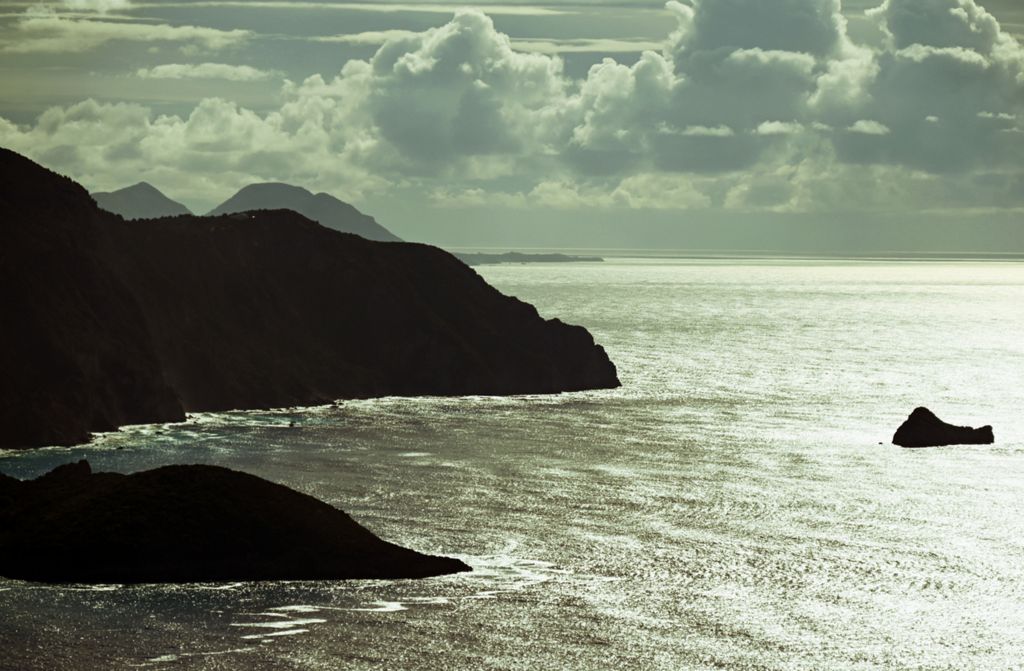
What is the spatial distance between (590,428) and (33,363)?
171 ft

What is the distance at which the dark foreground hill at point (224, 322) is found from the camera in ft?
453

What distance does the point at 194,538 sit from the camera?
8162cm

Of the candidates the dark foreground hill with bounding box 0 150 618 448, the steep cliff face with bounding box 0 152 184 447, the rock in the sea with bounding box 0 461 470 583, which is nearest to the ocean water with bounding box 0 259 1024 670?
the rock in the sea with bounding box 0 461 470 583

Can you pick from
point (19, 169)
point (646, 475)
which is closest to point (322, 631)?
point (646, 475)

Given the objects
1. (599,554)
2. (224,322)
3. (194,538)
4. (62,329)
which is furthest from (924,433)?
(62,329)

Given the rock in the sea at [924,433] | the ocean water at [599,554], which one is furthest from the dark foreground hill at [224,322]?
the rock in the sea at [924,433]

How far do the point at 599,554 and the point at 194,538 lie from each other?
22.7 metres

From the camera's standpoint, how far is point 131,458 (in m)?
119

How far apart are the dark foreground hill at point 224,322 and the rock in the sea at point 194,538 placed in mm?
46222

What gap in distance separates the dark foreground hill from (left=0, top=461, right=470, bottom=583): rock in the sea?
46.2 metres

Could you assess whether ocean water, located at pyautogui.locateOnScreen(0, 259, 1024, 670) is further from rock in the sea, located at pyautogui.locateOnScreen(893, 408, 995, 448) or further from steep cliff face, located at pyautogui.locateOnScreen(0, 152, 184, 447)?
steep cliff face, located at pyautogui.locateOnScreen(0, 152, 184, 447)

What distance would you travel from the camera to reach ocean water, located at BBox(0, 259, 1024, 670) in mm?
67125

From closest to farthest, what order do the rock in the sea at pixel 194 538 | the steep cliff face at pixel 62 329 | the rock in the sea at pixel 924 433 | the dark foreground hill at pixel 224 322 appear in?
the rock in the sea at pixel 194 538, the steep cliff face at pixel 62 329, the rock in the sea at pixel 924 433, the dark foreground hill at pixel 224 322

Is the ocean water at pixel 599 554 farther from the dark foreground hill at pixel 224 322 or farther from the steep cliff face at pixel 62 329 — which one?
the dark foreground hill at pixel 224 322
